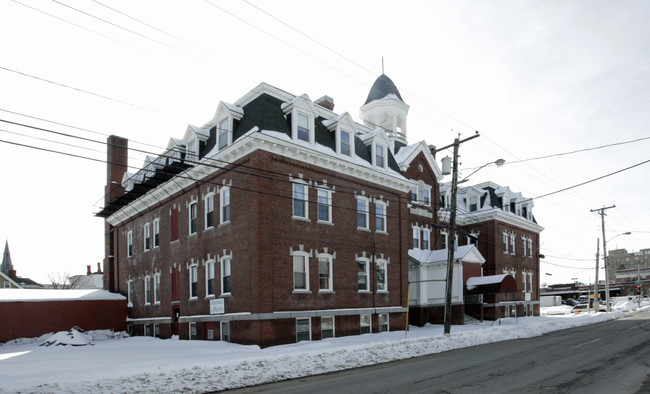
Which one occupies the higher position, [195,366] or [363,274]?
[363,274]

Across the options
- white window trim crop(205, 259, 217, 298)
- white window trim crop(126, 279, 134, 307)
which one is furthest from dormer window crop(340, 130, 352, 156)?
white window trim crop(126, 279, 134, 307)

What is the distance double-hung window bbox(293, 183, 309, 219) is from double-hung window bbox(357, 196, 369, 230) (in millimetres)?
4453

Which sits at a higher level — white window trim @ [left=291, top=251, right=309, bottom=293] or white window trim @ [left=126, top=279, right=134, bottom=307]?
white window trim @ [left=291, top=251, right=309, bottom=293]

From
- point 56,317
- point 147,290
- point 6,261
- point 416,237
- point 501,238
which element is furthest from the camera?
point 6,261

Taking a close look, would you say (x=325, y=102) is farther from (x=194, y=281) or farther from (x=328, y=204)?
(x=194, y=281)

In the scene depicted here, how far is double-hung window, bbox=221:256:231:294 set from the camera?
25.0 meters

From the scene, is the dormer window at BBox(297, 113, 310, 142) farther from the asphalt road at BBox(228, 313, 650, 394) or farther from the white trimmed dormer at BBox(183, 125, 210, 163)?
the asphalt road at BBox(228, 313, 650, 394)

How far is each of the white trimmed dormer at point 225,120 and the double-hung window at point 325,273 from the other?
7.95 m

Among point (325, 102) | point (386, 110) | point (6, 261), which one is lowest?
point (6, 261)

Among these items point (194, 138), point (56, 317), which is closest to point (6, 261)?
point (56, 317)

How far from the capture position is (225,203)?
25.8 meters

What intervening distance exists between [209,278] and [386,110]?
22.3 metres

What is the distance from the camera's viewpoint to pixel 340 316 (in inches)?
1038

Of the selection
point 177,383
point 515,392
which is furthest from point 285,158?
point 515,392
